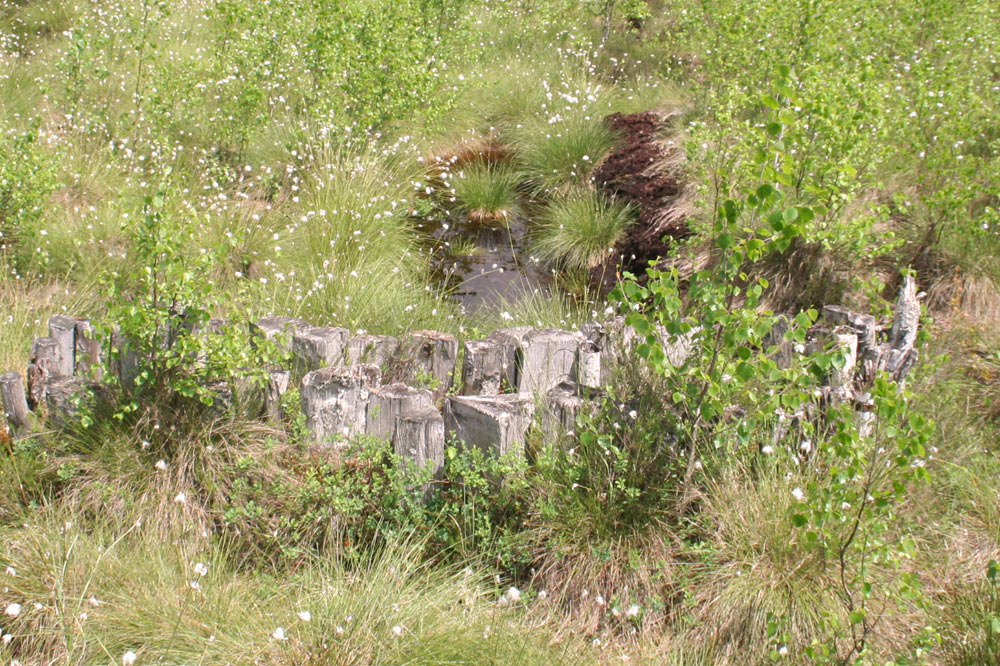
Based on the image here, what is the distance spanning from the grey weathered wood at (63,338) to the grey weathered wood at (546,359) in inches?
85.7

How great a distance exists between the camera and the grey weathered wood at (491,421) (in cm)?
349

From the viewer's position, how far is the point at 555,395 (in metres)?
3.71

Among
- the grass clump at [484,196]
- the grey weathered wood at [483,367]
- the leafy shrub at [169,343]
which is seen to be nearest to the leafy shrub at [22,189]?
the leafy shrub at [169,343]

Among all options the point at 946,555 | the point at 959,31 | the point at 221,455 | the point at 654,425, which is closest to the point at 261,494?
the point at 221,455

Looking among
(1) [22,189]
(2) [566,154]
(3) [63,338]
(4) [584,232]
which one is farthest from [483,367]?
(2) [566,154]

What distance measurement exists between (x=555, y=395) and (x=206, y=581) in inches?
63.3

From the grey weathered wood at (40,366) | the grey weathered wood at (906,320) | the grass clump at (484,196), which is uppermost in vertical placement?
the grass clump at (484,196)

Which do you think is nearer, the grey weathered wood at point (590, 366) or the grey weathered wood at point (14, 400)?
the grey weathered wood at point (14, 400)

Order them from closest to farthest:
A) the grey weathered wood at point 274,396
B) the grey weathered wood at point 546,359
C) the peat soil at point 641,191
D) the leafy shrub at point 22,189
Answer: the grey weathered wood at point 274,396
the grey weathered wood at point 546,359
the leafy shrub at point 22,189
the peat soil at point 641,191

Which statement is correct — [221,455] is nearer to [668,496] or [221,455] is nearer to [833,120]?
[668,496]

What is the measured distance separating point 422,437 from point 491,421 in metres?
0.32

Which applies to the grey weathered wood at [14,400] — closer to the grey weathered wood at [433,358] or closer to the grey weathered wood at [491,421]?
the grey weathered wood at [433,358]

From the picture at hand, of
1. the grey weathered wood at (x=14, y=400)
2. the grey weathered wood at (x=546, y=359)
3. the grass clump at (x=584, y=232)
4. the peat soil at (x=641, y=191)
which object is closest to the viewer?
the grey weathered wood at (x=14, y=400)

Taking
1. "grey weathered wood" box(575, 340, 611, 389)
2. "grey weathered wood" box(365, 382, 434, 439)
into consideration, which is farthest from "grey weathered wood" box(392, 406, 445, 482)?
"grey weathered wood" box(575, 340, 611, 389)
